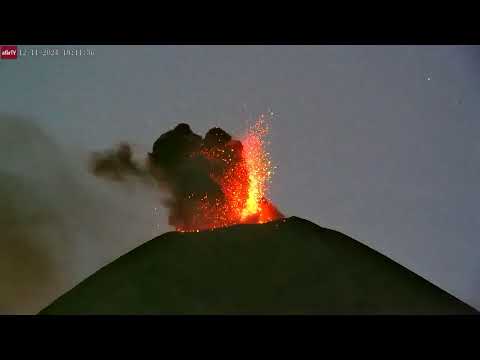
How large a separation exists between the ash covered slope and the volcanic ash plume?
1.10 feet

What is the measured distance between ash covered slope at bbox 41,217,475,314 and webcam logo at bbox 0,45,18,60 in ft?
7.18

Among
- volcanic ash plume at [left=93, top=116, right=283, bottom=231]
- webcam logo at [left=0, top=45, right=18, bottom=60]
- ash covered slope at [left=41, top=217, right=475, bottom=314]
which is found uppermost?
webcam logo at [left=0, top=45, right=18, bottom=60]

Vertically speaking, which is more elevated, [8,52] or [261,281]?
[8,52]

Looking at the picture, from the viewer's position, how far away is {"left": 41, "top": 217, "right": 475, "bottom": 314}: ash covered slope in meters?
4.96

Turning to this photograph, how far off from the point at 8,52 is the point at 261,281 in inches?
128

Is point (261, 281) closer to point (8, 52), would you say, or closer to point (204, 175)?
point (204, 175)

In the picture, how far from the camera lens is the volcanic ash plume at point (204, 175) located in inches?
205

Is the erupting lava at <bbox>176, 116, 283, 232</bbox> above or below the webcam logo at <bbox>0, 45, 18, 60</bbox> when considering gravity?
below

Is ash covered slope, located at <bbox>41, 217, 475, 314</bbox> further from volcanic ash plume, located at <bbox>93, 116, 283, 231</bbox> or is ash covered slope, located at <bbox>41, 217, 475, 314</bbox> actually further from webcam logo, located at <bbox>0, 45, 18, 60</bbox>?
webcam logo, located at <bbox>0, 45, 18, 60</bbox>

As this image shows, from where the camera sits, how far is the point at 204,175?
242 inches
